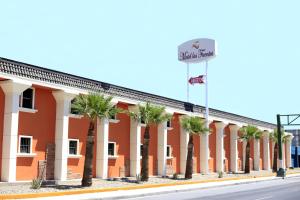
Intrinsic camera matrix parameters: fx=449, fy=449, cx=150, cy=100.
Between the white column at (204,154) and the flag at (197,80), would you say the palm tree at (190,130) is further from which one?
the flag at (197,80)

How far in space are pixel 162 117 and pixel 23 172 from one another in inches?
463

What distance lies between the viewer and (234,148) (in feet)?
191

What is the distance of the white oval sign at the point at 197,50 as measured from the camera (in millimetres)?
52250

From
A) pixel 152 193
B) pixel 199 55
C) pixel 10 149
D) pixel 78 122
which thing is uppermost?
pixel 199 55

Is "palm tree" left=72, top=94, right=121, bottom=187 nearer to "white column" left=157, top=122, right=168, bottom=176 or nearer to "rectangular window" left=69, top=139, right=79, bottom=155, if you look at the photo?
"rectangular window" left=69, top=139, right=79, bottom=155

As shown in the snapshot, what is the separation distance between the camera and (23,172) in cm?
2850

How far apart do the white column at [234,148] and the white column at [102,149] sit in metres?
27.5

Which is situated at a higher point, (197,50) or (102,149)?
(197,50)

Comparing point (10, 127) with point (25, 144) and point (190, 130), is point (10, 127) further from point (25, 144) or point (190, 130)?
point (190, 130)

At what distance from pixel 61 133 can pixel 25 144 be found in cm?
259

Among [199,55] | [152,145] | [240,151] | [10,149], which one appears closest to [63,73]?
[10,149]

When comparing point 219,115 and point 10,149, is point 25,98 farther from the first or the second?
point 219,115

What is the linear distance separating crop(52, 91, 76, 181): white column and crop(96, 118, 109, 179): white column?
3.77 metres

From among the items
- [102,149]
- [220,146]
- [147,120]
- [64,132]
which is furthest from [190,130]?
[220,146]
